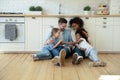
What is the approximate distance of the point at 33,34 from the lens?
5574mm

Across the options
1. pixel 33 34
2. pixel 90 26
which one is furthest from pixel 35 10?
pixel 90 26

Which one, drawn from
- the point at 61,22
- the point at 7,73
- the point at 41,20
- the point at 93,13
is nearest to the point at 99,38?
the point at 93,13

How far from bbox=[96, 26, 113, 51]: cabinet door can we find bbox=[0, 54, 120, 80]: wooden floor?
0.84 meters

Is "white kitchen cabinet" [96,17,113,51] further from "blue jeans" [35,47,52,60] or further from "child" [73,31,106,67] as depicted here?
"blue jeans" [35,47,52,60]

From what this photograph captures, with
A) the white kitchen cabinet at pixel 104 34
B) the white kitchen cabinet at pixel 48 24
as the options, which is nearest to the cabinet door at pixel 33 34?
the white kitchen cabinet at pixel 48 24

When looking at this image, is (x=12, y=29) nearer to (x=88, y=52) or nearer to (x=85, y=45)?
(x=85, y=45)

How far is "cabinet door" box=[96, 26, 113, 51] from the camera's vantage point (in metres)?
5.56

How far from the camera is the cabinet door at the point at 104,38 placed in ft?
18.2

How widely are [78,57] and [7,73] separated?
4.21 ft

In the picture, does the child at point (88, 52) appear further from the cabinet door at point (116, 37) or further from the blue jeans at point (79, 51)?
the cabinet door at point (116, 37)

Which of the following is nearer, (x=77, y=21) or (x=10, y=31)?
(x=77, y=21)

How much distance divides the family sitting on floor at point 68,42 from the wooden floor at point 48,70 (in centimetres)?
19

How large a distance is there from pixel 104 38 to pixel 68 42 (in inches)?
38.9

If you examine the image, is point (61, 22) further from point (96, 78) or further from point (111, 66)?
point (96, 78)
